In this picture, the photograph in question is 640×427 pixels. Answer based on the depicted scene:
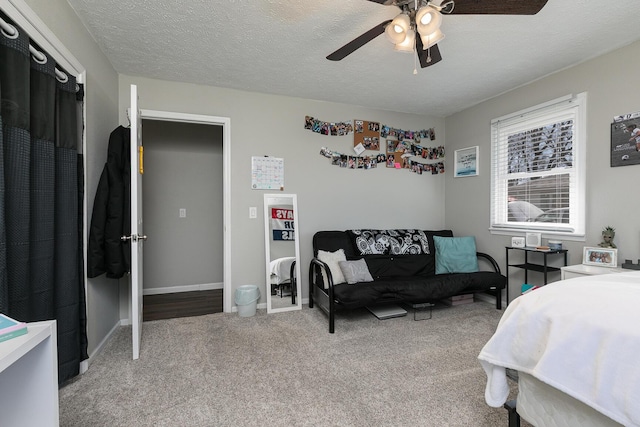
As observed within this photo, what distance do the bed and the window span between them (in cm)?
196

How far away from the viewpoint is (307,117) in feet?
11.6

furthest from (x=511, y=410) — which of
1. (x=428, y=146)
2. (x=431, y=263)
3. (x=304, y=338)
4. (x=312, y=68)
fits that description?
(x=428, y=146)

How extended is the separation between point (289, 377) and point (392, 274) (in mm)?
1839

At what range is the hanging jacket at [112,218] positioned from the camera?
2.27 meters

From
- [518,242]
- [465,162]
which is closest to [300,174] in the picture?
[465,162]

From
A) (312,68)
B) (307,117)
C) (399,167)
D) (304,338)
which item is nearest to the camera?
(304,338)

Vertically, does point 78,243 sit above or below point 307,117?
below

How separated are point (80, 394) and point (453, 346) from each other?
103 inches

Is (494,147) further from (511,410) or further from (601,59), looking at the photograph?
(511,410)

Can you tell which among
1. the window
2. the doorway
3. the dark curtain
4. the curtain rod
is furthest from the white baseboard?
the window

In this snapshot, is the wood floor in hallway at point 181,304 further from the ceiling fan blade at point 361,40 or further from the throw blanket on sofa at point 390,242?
the ceiling fan blade at point 361,40

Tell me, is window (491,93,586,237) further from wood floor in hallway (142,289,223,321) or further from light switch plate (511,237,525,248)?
wood floor in hallway (142,289,223,321)

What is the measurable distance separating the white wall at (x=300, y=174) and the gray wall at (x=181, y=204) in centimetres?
96

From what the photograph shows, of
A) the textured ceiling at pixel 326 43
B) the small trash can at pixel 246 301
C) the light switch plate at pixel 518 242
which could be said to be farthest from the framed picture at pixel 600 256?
the small trash can at pixel 246 301
